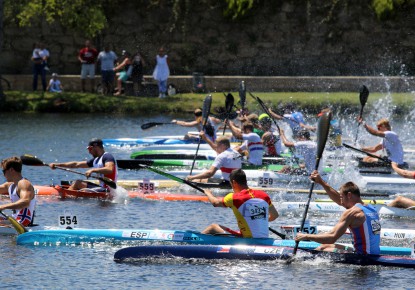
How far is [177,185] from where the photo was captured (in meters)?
25.8

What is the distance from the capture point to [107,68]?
44.8 metres

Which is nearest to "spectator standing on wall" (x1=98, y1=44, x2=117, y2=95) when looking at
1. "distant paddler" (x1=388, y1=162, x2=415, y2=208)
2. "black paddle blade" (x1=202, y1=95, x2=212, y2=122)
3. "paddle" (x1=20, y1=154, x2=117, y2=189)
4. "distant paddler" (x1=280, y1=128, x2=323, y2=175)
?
"black paddle blade" (x1=202, y1=95, x2=212, y2=122)

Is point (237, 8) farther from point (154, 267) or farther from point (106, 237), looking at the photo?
point (154, 267)

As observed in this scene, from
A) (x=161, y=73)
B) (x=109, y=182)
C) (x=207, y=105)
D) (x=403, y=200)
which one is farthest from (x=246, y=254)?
(x=161, y=73)

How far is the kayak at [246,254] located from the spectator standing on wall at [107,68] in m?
27.5

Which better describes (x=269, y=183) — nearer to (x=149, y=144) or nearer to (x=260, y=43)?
(x=149, y=144)

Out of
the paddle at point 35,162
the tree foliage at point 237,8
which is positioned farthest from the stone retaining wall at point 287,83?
the paddle at point 35,162

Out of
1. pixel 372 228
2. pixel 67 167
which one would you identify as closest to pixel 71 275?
pixel 372 228

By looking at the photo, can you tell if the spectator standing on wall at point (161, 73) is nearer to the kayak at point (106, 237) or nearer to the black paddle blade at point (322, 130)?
the kayak at point (106, 237)

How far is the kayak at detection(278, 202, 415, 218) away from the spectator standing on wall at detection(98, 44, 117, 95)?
75.9ft

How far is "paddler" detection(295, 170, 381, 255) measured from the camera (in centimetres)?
1648

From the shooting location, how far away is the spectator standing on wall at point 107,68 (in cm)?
4466

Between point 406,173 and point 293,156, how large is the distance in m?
6.04

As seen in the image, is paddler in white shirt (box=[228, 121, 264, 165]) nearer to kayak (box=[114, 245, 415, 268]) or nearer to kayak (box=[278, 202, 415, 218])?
kayak (box=[278, 202, 415, 218])
